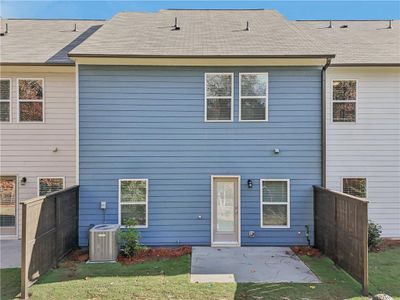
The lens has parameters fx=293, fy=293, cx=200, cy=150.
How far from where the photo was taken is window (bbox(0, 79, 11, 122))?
30.3 feet

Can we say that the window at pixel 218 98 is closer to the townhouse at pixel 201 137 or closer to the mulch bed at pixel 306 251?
the townhouse at pixel 201 137

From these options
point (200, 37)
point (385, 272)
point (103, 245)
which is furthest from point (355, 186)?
point (103, 245)

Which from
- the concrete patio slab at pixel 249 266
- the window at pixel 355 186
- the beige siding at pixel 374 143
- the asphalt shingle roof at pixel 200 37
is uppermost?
the asphalt shingle roof at pixel 200 37

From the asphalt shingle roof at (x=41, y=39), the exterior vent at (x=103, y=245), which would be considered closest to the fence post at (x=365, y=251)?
the exterior vent at (x=103, y=245)

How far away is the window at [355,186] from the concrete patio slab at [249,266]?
2.86m

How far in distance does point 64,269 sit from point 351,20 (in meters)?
14.4

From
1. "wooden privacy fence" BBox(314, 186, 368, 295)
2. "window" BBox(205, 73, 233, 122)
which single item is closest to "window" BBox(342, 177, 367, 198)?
"wooden privacy fence" BBox(314, 186, 368, 295)

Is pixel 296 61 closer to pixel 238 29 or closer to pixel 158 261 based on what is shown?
pixel 238 29

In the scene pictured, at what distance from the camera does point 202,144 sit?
8570mm

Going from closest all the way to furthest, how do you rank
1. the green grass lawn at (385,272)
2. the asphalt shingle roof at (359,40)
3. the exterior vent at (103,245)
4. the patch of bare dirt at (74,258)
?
the green grass lawn at (385,272), the patch of bare dirt at (74,258), the exterior vent at (103,245), the asphalt shingle roof at (359,40)

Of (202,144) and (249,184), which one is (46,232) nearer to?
(202,144)

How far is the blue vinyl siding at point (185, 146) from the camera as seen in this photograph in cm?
848

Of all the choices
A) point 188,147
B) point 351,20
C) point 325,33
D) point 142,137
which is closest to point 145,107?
point 142,137

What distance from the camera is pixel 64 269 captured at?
682 cm
